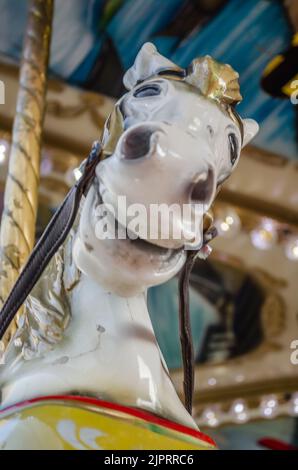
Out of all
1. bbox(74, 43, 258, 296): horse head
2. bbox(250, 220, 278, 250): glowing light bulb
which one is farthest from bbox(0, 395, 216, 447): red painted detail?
bbox(250, 220, 278, 250): glowing light bulb

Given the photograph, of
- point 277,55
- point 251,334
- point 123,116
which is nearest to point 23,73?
point 123,116

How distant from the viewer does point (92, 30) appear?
3.58m

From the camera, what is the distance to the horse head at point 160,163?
0.63 metres

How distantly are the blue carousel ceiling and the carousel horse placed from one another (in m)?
2.75

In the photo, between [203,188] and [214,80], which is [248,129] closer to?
[214,80]

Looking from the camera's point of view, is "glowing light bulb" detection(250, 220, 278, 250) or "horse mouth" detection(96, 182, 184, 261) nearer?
"horse mouth" detection(96, 182, 184, 261)

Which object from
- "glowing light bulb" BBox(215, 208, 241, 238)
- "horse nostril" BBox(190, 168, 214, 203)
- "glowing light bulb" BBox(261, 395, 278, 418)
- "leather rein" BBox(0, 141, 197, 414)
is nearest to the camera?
"horse nostril" BBox(190, 168, 214, 203)

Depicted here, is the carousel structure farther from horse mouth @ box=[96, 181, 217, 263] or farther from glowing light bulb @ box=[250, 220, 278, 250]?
glowing light bulb @ box=[250, 220, 278, 250]

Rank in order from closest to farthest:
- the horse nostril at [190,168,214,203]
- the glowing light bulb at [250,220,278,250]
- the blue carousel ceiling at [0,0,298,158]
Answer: the horse nostril at [190,168,214,203] → the blue carousel ceiling at [0,0,298,158] → the glowing light bulb at [250,220,278,250]

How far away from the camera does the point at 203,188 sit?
63cm

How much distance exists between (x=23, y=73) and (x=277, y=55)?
5.76ft

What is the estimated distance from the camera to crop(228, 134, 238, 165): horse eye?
2.46 feet

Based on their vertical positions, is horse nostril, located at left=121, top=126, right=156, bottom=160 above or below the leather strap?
above

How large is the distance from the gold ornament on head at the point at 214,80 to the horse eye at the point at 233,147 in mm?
37
